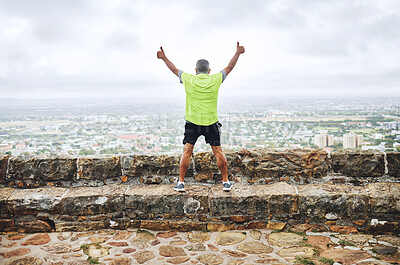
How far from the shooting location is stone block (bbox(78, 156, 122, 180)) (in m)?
3.93

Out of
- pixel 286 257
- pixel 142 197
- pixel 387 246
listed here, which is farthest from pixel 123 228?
pixel 387 246

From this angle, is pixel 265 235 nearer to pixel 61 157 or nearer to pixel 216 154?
pixel 216 154

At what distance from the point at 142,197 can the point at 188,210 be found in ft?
1.85

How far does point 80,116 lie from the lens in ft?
42.7

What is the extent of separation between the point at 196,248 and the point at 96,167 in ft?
5.78

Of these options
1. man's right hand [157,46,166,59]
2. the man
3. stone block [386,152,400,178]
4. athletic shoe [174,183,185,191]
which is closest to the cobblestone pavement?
athletic shoe [174,183,185,191]

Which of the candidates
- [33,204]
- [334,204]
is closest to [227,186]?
[334,204]

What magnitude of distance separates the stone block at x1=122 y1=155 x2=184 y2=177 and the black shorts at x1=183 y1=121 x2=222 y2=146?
0.44 metres

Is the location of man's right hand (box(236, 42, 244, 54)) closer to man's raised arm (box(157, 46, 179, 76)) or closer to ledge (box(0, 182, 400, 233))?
man's raised arm (box(157, 46, 179, 76))

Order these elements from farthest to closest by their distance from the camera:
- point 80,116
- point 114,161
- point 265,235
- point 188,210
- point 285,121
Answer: point 80,116, point 285,121, point 114,161, point 188,210, point 265,235

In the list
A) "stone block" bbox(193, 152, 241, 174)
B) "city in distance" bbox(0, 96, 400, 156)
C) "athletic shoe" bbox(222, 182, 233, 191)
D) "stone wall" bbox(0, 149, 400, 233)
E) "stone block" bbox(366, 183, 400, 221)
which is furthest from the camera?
"city in distance" bbox(0, 96, 400, 156)

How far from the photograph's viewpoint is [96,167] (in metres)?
3.93

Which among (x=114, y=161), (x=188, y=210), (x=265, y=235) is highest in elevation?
(x=114, y=161)

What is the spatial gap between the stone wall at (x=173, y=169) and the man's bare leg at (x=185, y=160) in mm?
223
